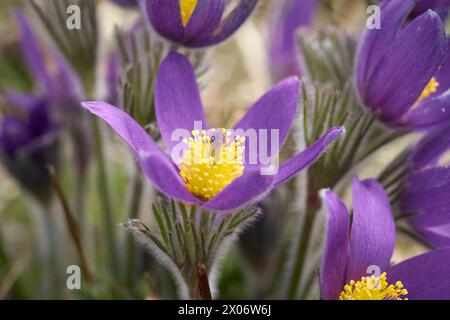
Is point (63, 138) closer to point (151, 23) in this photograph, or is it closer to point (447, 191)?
point (151, 23)

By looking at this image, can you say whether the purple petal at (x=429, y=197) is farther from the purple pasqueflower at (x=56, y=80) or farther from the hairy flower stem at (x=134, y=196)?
the purple pasqueflower at (x=56, y=80)

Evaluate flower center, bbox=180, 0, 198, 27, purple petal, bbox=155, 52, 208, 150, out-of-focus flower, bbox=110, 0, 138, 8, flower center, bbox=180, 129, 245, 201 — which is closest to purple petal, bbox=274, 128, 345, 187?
flower center, bbox=180, 129, 245, 201

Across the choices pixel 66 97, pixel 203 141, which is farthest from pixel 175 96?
pixel 66 97

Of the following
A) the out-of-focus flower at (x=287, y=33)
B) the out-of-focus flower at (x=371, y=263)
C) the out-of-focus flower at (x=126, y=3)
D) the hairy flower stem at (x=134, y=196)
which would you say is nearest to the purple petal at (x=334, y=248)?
the out-of-focus flower at (x=371, y=263)

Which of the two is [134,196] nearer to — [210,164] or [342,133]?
[210,164]

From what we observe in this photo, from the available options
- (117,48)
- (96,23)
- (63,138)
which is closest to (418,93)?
(117,48)
